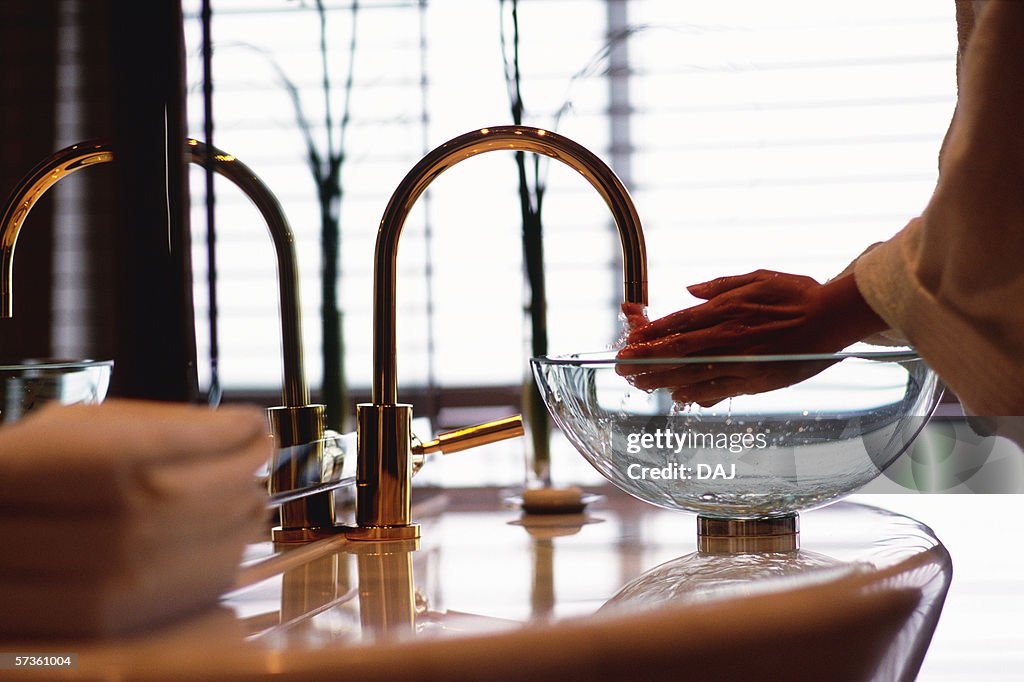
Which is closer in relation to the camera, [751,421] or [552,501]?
[751,421]

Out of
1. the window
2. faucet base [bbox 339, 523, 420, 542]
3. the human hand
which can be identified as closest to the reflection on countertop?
faucet base [bbox 339, 523, 420, 542]

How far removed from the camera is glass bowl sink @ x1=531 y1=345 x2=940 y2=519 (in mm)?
532

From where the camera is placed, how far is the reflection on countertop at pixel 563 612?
296 millimetres

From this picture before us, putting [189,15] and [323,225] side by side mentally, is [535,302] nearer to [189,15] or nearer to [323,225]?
[323,225]

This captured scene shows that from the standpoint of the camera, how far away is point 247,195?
64cm

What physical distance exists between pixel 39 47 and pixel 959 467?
3.78 ft

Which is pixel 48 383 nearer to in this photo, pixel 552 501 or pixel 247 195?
pixel 247 195

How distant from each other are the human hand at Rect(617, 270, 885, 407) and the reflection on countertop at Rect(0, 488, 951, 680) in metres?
0.12

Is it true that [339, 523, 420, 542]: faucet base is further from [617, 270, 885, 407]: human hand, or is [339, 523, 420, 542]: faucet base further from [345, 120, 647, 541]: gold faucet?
[617, 270, 885, 407]: human hand

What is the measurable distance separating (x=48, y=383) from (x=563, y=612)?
35 centimetres

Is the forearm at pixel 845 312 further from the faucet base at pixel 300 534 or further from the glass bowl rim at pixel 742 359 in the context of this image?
the faucet base at pixel 300 534

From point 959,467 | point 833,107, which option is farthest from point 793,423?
point 833,107
